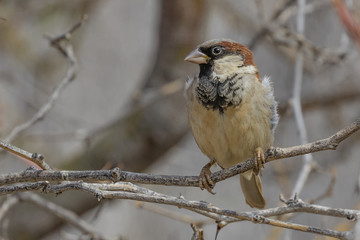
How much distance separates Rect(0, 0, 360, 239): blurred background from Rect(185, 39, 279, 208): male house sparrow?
1.41 feet

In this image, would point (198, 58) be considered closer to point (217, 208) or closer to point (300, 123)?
point (300, 123)

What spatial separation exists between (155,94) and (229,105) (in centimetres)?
136

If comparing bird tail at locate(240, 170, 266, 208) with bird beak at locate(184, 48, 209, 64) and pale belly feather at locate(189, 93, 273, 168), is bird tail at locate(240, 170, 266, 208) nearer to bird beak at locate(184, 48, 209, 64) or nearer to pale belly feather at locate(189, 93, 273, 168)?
pale belly feather at locate(189, 93, 273, 168)

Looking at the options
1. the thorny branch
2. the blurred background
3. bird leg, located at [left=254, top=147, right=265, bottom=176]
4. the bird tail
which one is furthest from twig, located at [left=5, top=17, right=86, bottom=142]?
the bird tail

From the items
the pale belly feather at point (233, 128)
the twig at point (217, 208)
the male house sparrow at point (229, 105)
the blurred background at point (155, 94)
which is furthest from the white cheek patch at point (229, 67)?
the twig at point (217, 208)

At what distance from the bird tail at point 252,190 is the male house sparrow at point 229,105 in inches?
12.7

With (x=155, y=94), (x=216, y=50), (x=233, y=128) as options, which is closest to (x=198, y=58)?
(x=216, y=50)

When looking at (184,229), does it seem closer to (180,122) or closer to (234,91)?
(180,122)

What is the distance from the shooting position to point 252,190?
3434 mm

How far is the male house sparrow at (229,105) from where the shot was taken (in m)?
2.90

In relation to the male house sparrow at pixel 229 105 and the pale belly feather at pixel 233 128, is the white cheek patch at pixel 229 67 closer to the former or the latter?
the male house sparrow at pixel 229 105

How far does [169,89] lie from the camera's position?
13.6 feet

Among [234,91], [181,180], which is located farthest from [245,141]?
[181,180]

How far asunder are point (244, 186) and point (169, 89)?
3.48 feet
